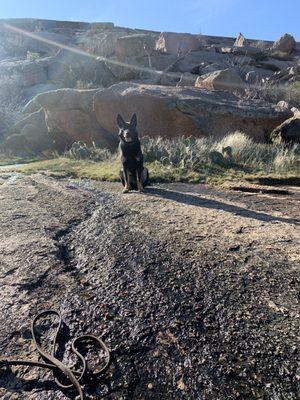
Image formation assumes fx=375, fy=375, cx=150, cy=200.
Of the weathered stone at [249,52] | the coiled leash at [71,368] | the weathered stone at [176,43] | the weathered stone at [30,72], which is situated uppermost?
the weathered stone at [176,43]

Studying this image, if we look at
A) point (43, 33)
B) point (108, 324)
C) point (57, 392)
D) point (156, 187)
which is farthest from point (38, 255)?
point (43, 33)

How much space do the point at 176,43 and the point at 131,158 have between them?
2563 centimetres

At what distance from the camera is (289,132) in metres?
11.5

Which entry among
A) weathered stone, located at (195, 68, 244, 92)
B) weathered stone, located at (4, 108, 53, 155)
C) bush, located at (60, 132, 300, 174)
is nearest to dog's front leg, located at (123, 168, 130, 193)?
bush, located at (60, 132, 300, 174)

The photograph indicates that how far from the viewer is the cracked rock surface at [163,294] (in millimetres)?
2484

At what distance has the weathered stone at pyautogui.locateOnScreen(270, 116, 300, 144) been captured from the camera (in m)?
11.5

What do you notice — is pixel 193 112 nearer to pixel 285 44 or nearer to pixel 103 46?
→ pixel 103 46

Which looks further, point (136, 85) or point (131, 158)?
point (136, 85)

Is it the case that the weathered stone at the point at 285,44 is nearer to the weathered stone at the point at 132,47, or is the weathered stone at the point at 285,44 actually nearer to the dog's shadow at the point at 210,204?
the weathered stone at the point at 132,47

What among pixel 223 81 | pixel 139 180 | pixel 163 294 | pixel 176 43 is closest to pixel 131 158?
pixel 139 180

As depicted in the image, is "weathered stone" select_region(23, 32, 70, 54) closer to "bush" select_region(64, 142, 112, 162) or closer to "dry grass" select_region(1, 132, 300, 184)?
"bush" select_region(64, 142, 112, 162)

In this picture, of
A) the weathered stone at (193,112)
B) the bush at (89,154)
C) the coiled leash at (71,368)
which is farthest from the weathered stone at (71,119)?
the coiled leash at (71,368)

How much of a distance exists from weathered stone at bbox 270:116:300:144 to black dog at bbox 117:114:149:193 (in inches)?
231

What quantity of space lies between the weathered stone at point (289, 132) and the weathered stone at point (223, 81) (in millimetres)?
7136
